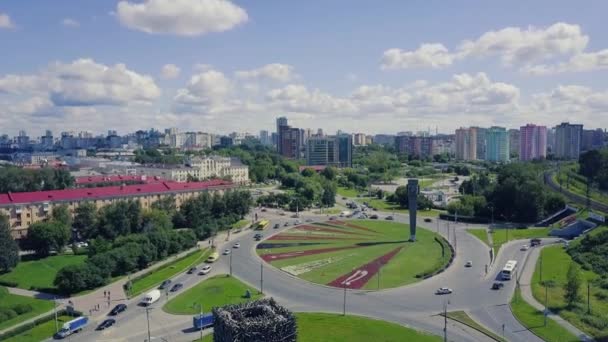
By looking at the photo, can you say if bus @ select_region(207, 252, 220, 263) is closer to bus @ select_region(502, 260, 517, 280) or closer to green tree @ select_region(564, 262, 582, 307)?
bus @ select_region(502, 260, 517, 280)

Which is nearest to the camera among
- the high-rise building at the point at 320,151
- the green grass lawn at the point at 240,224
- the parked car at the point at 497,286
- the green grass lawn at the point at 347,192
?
the parked car at the point at 497,286

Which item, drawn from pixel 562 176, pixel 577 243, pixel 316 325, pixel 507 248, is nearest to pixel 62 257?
pixel 316 325

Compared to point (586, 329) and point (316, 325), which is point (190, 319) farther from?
point (586, 329)

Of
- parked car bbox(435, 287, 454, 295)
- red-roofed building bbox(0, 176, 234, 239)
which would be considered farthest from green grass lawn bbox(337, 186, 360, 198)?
parked car bbox(435, 287, 454, 295)

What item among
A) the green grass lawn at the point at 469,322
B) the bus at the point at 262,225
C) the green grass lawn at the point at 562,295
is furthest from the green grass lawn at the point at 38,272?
the green grass lawn at the point at 562,295

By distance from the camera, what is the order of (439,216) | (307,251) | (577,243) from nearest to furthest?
(577,243)
(307,251)
(439,216)

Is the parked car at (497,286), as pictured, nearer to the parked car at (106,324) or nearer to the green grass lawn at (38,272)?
the parked car at (106,324)

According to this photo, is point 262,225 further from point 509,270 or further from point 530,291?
point 530,291
